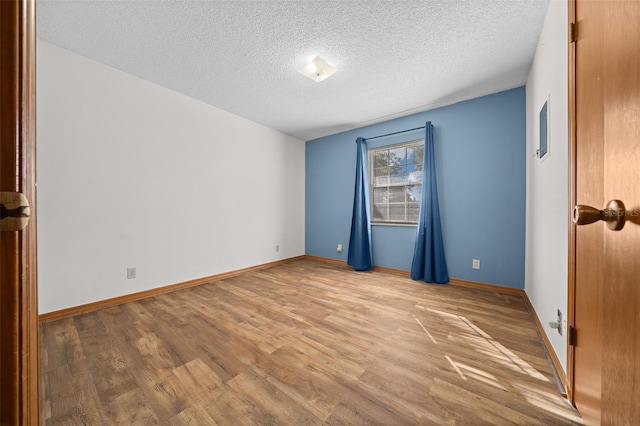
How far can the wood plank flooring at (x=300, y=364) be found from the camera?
3.61 ft

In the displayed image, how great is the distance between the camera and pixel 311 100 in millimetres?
3045

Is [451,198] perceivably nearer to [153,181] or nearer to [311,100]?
[311,100]

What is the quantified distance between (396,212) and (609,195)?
3034 mm

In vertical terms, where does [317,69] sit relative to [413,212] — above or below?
above

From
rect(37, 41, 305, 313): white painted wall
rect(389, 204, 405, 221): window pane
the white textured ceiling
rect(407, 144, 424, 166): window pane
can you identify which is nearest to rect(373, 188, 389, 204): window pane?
rect(389, 204, 405, 221): window pane

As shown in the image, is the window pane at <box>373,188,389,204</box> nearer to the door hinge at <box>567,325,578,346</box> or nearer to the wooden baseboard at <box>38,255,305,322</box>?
the wooden baseboard at <box>38,255,305,322</box>

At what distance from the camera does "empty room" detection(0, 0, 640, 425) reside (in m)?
0.61

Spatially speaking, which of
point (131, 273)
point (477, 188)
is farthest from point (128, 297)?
point (477, 188)

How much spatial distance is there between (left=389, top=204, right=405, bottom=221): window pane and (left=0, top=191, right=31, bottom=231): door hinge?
3656mm

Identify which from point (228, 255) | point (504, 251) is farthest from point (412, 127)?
point (228, 255)

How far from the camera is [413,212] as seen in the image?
11.4 feet

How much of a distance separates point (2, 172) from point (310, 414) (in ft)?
4.41

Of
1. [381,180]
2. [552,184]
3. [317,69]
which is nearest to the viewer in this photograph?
[552,184]

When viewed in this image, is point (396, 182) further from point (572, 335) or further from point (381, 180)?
point (572, 335)
